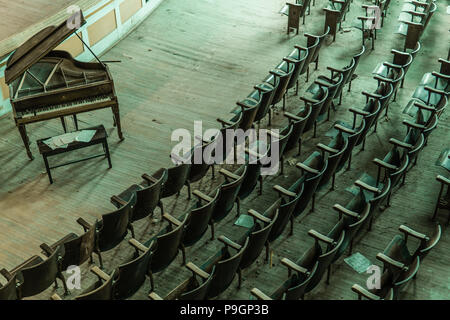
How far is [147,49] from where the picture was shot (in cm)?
728

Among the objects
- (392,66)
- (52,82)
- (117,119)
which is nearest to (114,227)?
(117,119)

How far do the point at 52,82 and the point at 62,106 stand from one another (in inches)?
12.1

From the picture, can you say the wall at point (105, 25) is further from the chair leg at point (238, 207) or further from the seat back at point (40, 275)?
the chair leg at point (238, 207)

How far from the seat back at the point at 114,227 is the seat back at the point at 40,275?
35 centimetres

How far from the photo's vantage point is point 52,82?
5.50m

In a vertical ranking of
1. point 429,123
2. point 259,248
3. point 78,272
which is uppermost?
point 429,123

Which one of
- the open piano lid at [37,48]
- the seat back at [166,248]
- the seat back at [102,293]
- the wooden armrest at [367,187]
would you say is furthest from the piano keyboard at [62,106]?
the wooden armrest at [367,187]

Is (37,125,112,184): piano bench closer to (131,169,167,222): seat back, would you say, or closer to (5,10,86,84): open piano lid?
(5,10,86,84): open piano lid

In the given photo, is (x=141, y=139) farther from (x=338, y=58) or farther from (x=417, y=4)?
(x=417, y=4)

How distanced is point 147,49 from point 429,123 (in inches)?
147

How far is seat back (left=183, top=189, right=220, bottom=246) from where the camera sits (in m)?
4.19

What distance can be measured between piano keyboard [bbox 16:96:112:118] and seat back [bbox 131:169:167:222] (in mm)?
1297

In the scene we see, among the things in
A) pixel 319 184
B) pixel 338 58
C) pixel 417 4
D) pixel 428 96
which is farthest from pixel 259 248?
pixel 417 4
